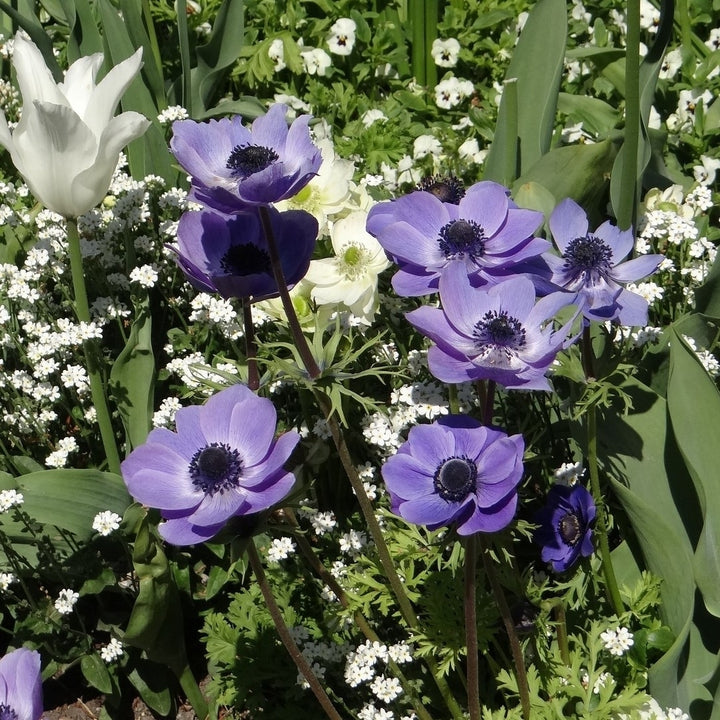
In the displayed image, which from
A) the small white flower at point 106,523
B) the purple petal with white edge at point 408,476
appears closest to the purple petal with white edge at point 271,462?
the purple petal with white edge at point 408,476

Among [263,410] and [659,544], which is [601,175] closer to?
[659,544]

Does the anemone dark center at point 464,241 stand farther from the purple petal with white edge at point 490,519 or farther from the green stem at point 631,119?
the green stem at point 631,119

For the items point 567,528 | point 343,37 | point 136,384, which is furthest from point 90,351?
point 343,37

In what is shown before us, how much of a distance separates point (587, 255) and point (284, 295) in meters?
0.47

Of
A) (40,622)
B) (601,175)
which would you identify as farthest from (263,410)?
(601,175)

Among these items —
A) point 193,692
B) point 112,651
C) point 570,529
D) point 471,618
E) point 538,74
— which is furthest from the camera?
point 538,74

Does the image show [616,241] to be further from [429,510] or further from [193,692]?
[193,692]

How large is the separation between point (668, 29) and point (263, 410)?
1.33m

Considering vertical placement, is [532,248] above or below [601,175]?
above

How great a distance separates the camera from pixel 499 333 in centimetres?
122

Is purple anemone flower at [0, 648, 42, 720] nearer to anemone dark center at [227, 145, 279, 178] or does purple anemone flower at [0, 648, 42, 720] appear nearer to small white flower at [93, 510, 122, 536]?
anemone dark center at [227, 145, 279, 178]

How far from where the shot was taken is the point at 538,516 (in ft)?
5.20

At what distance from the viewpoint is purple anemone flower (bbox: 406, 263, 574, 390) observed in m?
1.16

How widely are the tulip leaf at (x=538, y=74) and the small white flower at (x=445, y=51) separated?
3.02ft
